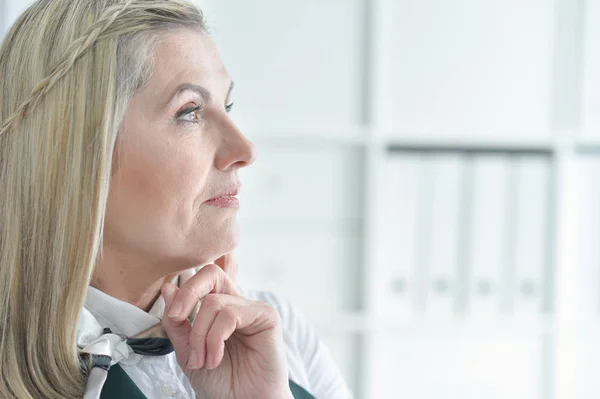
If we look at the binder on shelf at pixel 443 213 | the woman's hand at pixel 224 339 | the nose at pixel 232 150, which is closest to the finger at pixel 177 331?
the woman's hand at pixel 224 339

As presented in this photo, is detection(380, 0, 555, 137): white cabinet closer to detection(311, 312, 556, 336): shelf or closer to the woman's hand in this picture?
detection(311, 312, 556, 336): shelf

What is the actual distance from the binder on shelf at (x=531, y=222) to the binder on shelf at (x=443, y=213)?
7.7 inches

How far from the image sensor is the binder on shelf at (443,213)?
2.31 m

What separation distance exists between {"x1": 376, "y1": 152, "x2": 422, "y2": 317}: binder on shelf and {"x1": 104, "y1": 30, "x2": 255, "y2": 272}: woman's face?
122 centimetres

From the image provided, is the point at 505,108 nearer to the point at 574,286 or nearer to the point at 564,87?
the point at 564,87

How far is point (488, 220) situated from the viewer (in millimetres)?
2316

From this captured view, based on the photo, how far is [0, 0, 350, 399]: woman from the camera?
1069mm

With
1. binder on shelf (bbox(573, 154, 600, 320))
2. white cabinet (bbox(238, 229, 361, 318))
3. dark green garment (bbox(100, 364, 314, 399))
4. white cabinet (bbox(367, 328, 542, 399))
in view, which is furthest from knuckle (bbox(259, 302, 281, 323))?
binder on shelf (bbox(573, 154, 600, 320))

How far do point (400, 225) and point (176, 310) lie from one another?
4.48ft

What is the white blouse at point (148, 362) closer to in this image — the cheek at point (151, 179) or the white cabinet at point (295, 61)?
the cheek at point (151, 179)

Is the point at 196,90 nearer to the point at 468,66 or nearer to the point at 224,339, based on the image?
the point at 224,339

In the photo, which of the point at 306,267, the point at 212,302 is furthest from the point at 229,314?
→ the point at 306,267

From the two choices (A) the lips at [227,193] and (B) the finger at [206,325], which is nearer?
(B) the finger at [206,325]

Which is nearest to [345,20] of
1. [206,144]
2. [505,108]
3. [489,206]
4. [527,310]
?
[505,108]
